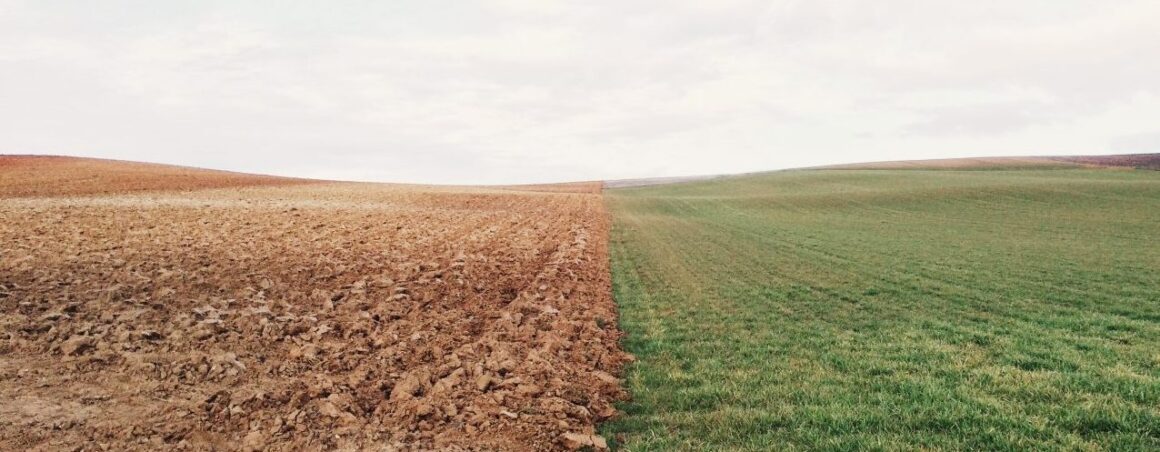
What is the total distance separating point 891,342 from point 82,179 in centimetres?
5544

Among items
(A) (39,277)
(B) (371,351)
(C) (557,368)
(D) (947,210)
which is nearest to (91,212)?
(A) (39,277)

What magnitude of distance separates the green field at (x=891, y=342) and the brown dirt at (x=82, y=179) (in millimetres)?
38051

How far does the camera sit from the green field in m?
6.17

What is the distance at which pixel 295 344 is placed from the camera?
31.5 feet

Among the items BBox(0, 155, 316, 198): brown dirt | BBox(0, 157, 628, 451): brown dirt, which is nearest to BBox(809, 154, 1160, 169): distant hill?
BBox(0, 157, 628, 451): brown dirt

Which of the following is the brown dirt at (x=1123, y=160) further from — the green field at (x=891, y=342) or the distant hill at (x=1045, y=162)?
the green field at (x=891, y=342)

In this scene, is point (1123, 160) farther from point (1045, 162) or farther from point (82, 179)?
point (82, 179)

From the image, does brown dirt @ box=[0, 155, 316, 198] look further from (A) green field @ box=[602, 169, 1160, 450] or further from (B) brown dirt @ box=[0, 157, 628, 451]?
(A) green field @ box=[602, 169, 1160, 450]

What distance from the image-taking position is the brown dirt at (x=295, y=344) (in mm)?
6613

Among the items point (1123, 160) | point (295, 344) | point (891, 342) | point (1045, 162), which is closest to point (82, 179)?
point (295, 344)

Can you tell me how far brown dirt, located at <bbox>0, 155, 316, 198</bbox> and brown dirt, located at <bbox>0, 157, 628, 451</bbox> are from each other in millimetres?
27091

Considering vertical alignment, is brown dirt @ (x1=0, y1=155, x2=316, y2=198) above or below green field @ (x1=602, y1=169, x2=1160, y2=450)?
above

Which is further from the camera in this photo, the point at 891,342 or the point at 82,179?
the point at 82,179

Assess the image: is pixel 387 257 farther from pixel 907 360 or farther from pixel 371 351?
pixel 907 360
